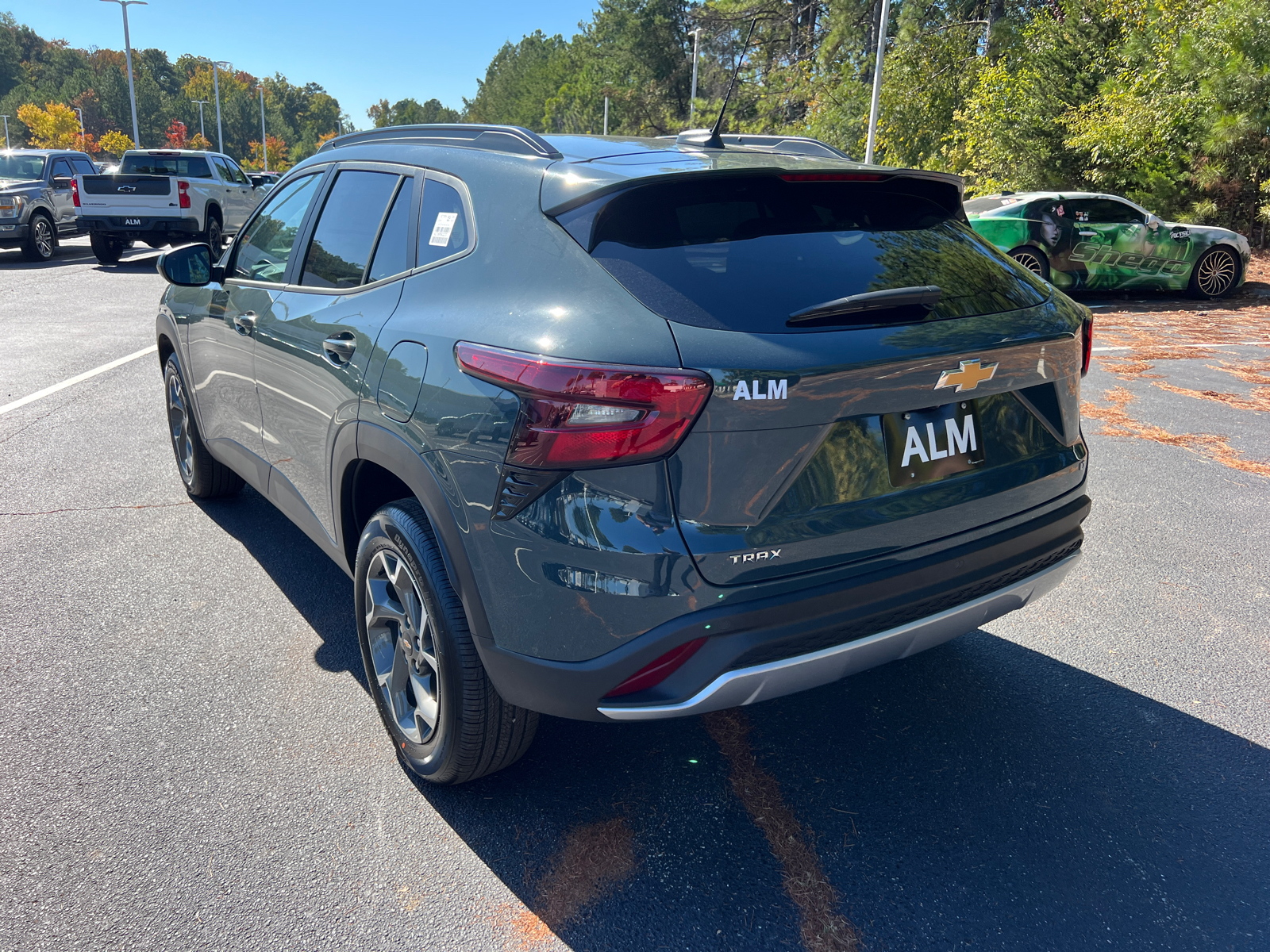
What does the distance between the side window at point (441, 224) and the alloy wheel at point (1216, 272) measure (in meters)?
14.9

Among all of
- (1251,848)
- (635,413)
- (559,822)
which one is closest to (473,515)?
(635,413)

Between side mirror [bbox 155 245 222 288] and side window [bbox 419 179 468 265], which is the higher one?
side window [bbox 419 179 468 265]

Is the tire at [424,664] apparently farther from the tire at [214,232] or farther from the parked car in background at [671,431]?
the tire at [214,232]

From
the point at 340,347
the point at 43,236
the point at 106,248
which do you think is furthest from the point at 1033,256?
the point at 43,236

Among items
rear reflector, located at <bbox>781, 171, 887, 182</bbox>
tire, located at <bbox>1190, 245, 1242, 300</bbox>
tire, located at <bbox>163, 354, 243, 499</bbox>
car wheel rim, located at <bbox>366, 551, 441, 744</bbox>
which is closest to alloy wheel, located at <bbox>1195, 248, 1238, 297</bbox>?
tire, located at <bbox>1190, 245, 1242, 300</bbox>

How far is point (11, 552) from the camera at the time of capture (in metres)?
4.47

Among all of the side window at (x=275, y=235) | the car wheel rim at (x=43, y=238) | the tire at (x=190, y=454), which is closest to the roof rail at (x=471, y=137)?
the side window at (x=275, y=235)

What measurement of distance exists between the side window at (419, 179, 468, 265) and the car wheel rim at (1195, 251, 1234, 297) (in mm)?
14947

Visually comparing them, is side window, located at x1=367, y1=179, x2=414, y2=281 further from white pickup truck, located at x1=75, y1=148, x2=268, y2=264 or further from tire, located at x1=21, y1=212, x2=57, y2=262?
tire, located at x1=21, y1=212, x2=57, y2=262

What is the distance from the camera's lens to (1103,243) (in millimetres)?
13914

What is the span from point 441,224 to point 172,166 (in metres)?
19.9

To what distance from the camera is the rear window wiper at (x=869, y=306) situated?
2.23m

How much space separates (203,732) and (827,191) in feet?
8.28

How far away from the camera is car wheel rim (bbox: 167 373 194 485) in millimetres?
5016
